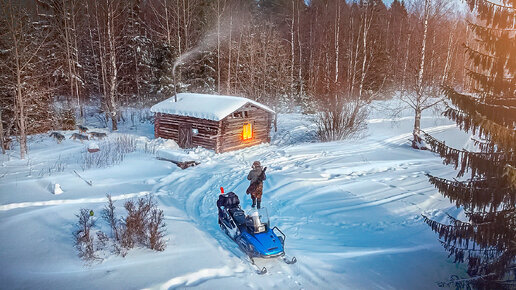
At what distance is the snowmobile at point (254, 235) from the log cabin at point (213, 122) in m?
11.6

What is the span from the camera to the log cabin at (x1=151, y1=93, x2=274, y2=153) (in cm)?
2064

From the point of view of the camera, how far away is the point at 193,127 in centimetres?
2180

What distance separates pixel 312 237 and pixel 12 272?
7.00 m

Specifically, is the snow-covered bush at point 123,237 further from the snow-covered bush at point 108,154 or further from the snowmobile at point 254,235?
the snow-covered bush at point 108,154

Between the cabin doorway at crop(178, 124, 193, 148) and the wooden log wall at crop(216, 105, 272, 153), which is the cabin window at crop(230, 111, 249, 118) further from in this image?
the cabin doorway at crop(178, 124, 193, 148)

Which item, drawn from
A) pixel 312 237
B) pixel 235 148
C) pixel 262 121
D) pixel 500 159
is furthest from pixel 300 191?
pixel 262 121

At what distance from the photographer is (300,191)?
473 inches

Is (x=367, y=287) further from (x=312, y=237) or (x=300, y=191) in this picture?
(x=300, y=191)

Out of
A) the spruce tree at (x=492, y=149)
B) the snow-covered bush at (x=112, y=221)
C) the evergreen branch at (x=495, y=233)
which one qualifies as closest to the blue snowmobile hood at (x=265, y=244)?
the snow-covered bush at (x=112, y=221)

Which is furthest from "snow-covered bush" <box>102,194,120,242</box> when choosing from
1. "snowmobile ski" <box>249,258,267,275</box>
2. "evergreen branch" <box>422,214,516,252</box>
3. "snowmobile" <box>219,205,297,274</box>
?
"evergreen branch" <box>422,214,516,252</box>

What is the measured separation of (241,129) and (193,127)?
3309 millimetres

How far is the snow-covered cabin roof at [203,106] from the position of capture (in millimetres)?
20156

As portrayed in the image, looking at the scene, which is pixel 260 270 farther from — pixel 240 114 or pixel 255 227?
pixel 240 114

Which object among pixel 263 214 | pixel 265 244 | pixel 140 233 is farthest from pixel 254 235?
pixel 140 233
